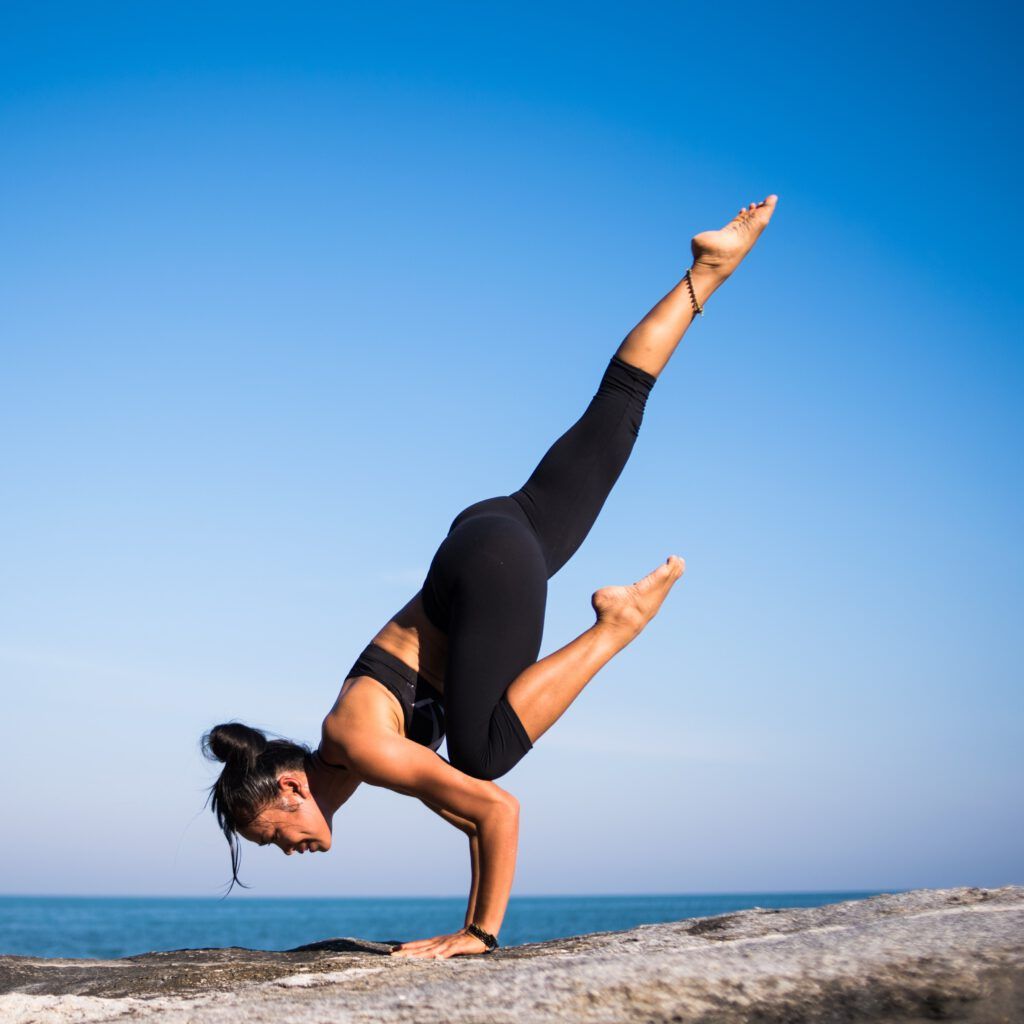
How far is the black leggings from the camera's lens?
3.79 metres

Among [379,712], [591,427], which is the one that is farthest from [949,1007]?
[591,427]

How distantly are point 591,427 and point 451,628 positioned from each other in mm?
1072

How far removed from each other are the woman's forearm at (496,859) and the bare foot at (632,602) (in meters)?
0.89

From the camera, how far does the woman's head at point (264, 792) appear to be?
3.78 meters

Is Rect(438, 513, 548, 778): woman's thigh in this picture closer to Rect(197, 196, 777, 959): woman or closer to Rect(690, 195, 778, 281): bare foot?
Rect(197, 196, 777, 959): woman

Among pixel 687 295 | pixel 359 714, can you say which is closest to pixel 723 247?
pixel 687 295

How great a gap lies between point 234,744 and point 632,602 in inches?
61.4

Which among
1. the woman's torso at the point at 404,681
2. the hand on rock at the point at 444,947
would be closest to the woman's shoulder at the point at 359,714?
the woman's torso at the point at 404,681

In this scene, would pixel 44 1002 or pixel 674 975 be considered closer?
pixel 674 975

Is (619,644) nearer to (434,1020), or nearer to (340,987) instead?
(340,987)

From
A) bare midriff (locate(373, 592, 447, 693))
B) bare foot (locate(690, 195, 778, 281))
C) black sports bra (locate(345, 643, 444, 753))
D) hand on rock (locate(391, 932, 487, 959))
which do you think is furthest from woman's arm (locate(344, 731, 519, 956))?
bare foot (locate(690, 195, 778, 281))

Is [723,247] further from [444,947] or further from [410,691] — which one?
[444,947]

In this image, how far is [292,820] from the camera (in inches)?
150

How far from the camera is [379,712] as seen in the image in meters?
3.70
